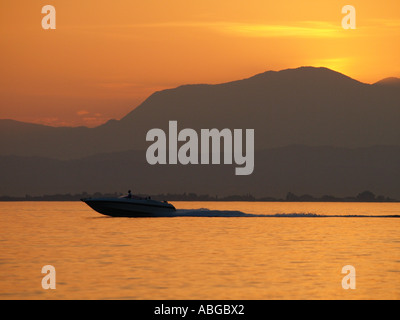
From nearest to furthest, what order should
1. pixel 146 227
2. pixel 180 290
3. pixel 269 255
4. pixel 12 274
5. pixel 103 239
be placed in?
pixel 180 290 → pixel 12 274 → pixel 269 255 → pixel 103 239 → pixel 146 227

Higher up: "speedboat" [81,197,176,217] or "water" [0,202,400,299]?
"speedboat" [81,197,176,217]

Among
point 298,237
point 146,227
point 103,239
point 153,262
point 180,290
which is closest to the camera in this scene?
point 180,290

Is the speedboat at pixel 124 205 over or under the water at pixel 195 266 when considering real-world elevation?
over

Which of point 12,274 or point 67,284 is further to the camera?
point 12,274

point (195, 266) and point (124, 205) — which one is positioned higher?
point (124, 205)

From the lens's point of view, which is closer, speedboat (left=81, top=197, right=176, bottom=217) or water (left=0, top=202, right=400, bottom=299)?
water (left=0, top=202, right=400, bottom=299)

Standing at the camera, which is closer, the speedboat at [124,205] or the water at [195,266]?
the water at [195,266]

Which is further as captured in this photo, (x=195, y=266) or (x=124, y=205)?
(x=124, y=205)

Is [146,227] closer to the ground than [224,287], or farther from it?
farther from it
